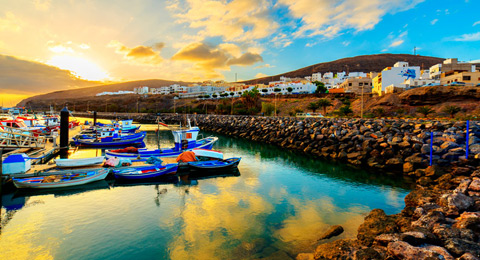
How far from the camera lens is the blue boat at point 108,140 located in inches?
1359

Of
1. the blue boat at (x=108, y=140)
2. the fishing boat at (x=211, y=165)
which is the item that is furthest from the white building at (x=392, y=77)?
the blue boat at (x=108, y=140)

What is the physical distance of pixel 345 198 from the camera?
645 inches

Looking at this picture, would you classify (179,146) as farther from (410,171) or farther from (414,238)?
(414,238)

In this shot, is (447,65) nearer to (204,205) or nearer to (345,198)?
(345,198)

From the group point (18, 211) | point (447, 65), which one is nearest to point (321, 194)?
point (18, 211)

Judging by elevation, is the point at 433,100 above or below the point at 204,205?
above

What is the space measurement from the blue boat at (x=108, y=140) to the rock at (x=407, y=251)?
120 ft

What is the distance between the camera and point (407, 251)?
7.57 metres

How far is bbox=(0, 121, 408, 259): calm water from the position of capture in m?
10.3

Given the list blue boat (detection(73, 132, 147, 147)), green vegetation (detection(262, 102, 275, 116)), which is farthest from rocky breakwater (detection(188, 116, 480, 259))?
blue boat (detection(73, 132, 147, 147))

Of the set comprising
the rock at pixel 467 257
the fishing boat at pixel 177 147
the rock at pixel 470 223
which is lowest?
the rock at pixel 467 257

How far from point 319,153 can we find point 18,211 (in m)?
27.3

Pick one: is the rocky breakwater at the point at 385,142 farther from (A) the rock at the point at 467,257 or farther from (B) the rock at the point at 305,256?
(B) the rock at the point at 305,256

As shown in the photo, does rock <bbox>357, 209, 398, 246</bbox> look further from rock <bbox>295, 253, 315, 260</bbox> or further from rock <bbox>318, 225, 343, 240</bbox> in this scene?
rock <bbox>295, 253, 315, 260</bbox>
